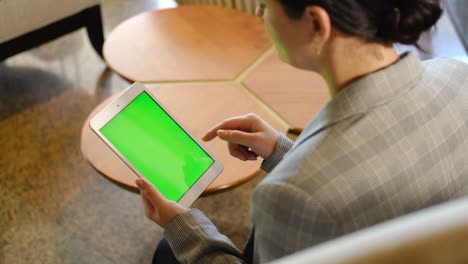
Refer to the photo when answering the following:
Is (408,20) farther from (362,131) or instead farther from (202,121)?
(202,121)

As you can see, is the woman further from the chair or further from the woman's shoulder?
the chair

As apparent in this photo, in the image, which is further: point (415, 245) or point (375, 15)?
point (375, 15)

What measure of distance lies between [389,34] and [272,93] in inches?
33.6

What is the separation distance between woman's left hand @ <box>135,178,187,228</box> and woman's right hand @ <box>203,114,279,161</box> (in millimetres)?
176

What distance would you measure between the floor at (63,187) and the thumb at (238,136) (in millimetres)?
624

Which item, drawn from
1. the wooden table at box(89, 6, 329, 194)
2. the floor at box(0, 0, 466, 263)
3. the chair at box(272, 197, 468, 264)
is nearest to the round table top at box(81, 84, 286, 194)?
the wooden table at box(89, 6, 329, 194)

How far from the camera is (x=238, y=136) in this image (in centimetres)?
115

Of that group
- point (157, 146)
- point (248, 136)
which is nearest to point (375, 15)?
point (248, 136)

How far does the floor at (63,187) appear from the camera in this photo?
1812 mm

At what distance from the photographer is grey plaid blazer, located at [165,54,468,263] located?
2.40 feet

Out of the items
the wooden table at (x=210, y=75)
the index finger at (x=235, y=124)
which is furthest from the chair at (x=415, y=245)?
the wooden table at (x=210, y=75)

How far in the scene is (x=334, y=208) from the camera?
726mm

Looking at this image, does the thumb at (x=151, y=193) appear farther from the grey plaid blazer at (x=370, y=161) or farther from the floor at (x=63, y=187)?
the floor at (x=63, y=187)

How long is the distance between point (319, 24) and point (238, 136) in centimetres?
43
